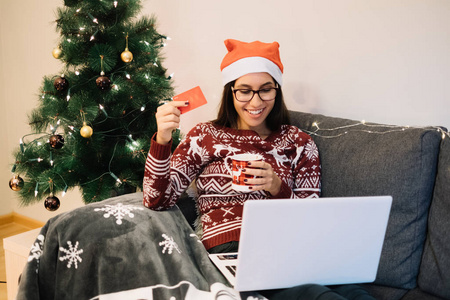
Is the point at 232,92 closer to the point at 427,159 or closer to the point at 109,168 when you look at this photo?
the point at 109,168

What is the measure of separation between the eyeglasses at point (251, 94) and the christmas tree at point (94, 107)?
0.43 metres

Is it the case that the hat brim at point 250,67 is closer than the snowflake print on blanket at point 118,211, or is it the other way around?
the snowflake print on blanket at point 118,211

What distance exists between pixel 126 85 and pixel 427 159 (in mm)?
1195

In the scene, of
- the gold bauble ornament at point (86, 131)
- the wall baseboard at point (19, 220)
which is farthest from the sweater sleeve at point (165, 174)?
the wall baseboard at point (19, 220)

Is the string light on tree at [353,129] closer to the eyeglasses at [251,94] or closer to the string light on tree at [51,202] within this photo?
the eyeglasses at [251,94]

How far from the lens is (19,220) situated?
9.72 feet

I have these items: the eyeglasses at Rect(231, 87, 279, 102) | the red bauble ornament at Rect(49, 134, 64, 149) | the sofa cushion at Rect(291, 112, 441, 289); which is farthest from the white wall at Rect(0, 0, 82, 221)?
the sofa cushion at Rect(291, 112, 441, 289)

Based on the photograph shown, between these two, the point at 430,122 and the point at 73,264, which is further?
the point at 430,122

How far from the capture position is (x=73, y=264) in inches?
42.4

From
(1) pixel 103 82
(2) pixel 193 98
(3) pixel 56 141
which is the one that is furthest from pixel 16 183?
(2) pixel 193 98

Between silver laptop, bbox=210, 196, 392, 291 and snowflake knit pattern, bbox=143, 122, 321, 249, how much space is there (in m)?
0.36

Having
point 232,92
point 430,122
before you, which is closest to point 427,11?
point 430,122

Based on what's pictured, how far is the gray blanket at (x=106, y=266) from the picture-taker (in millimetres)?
1059

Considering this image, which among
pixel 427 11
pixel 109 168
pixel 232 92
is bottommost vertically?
pixel 109 168
